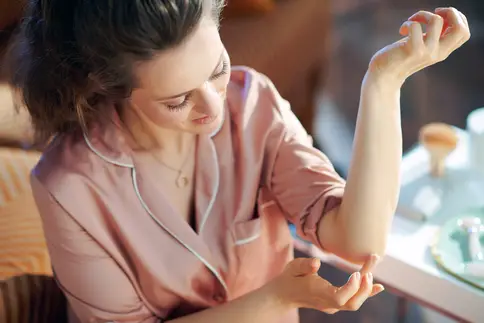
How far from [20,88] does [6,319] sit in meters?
0.35

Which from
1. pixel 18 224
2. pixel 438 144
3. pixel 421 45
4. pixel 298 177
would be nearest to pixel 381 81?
pixel 421 45

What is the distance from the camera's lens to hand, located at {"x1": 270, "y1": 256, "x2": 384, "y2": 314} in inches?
28.5

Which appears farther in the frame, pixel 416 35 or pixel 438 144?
pixel 438 144

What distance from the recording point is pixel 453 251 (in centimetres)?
104

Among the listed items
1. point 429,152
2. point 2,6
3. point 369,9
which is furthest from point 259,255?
point 369,9

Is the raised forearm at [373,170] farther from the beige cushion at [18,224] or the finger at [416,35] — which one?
the beige cushion at [18,224]

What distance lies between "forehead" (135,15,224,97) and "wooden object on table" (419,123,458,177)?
70cm

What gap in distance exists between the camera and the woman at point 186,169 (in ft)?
2.27

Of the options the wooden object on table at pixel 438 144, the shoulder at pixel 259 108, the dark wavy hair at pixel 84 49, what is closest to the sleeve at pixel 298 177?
the shoulder at pixel 259 108

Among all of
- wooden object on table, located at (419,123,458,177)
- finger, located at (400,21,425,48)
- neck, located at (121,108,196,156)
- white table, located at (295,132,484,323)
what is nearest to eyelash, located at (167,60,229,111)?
neck, located at (121,108,196,156)

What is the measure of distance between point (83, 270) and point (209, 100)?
0.30 metres

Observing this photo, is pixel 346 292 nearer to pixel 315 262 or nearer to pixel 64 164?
pixel 315 262

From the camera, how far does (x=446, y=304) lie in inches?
39.6

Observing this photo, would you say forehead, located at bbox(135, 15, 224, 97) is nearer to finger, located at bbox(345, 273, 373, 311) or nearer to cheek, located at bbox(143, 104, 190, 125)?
cheek, located at bbox(143, 104, 190, 125)
